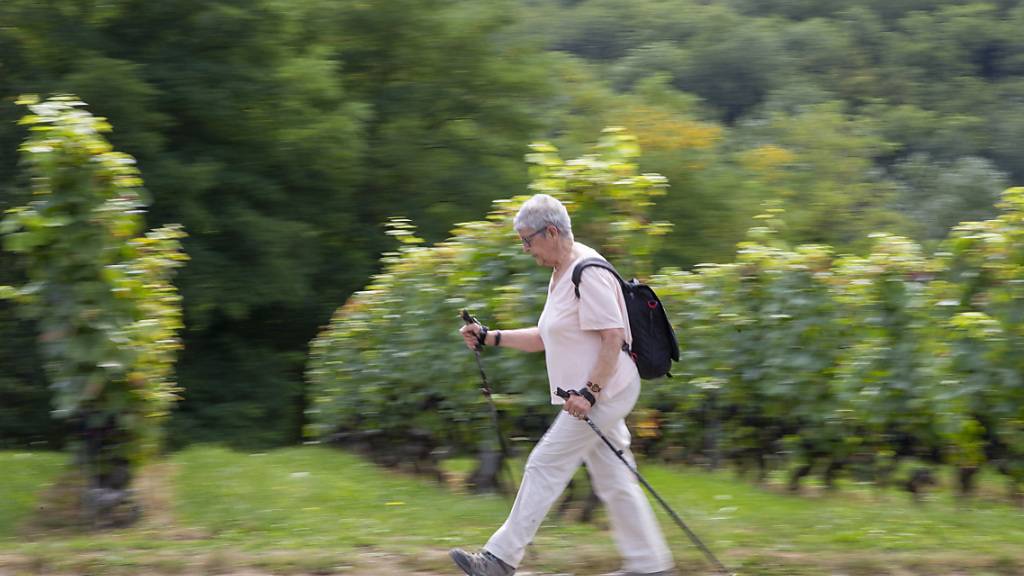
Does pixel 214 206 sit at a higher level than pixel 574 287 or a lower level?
lower

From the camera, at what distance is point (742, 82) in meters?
76.1

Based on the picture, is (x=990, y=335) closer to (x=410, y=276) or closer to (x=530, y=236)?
(x=530, y=236)

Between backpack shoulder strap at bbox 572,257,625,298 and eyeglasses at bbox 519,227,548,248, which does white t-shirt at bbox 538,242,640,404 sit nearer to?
backpack shoulder strap at bbox 572,257,625,298

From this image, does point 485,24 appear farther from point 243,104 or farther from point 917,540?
point 917,540

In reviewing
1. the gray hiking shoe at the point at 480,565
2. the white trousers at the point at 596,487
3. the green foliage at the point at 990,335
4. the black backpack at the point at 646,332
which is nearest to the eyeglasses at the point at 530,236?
the black backpack at the point at 646,332

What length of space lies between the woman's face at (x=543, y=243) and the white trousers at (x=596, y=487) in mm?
719

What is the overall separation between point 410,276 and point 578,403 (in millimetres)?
3736

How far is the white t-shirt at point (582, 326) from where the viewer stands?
5754 millimetres

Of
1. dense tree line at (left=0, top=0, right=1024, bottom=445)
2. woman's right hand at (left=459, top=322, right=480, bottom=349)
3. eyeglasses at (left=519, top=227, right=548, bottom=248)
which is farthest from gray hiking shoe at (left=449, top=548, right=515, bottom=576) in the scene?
dense tree line at (left=0, top=0, right=1024, bottom=445)

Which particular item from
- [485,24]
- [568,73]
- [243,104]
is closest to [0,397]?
[243,104]

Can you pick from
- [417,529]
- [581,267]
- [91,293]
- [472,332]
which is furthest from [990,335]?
[91,293]

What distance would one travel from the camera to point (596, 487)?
618 cm

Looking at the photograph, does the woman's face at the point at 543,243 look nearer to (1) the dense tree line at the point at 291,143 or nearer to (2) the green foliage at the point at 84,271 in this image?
(2) the green foliage at the point at 84,271

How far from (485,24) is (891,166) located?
49.4 metres
